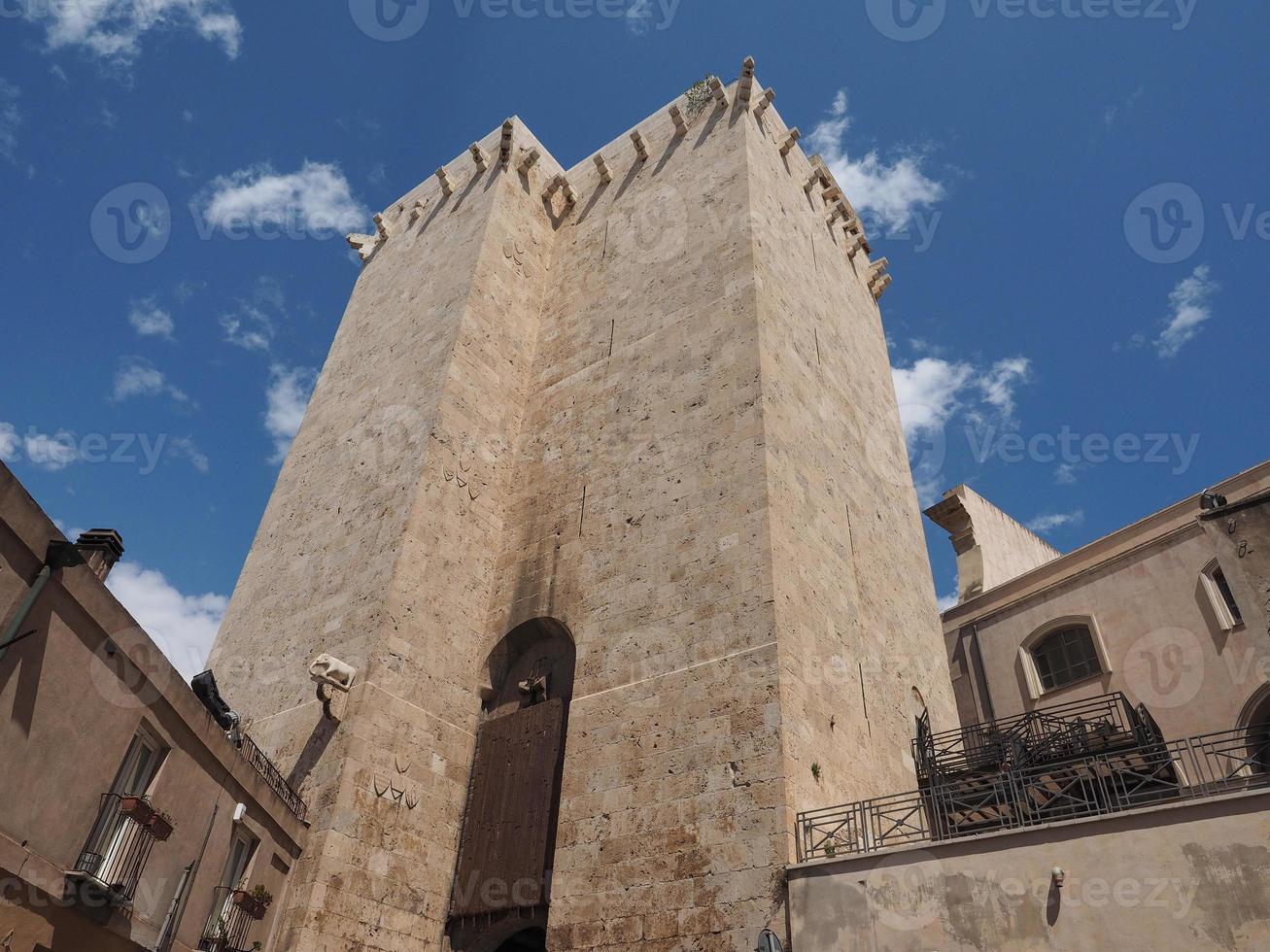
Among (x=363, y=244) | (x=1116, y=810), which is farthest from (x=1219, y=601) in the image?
(x=363, y=244)

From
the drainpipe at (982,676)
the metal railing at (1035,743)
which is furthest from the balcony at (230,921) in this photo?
the drainpipe at (982,676)

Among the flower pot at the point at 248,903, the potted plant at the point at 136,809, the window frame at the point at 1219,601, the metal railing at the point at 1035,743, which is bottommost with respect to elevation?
the potted plant at the point at 136,809

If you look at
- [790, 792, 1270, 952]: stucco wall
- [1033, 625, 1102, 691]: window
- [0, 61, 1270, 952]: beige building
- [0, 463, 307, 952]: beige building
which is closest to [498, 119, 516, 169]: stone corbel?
[0, 61, 1270, 952]: beige building

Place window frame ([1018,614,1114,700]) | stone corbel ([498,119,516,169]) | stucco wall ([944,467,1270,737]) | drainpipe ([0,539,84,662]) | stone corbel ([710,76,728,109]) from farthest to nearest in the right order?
1. stone corbel ([498,119,516,169])
2. stone corbel ([710,76,728,109])
3. window frame ([1018,614,1114,700])
4. stucco wall ([944,467,1270,737])
5. drainpipe ([0,539,84,662])

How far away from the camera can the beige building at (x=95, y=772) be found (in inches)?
278

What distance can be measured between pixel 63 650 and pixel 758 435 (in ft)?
30.9

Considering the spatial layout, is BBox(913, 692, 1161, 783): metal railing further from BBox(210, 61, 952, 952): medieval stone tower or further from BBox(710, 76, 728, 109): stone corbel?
BBox(710, 76, 728, 109): stone corbel

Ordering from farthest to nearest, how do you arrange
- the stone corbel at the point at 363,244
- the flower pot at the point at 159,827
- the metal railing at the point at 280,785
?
the stone corbel at the point at 363,244 → the metal railing at the point at 280,785 → the flower pot at the point at 159,827

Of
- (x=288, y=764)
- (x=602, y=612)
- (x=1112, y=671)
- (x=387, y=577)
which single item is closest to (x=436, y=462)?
(x=387, y=577)

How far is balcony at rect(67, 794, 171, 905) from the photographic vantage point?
7.66 m

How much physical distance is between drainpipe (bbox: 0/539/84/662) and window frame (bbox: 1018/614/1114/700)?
17.0 metres

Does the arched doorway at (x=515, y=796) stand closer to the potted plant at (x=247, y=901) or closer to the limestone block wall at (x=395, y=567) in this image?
the limestone block wall at (x=395, y=567)

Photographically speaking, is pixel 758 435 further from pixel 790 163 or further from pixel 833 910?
pixel 790 163

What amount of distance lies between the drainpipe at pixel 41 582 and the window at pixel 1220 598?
55.4ft
